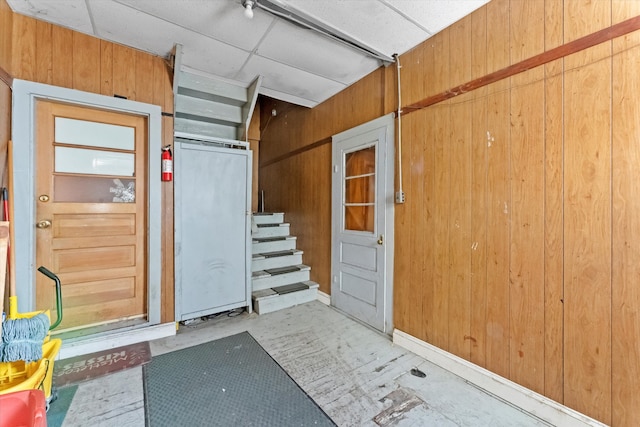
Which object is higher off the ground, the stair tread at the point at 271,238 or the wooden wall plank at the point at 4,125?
the wooden wall plank at the point at 4,125

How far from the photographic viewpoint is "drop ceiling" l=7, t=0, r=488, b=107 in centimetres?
186

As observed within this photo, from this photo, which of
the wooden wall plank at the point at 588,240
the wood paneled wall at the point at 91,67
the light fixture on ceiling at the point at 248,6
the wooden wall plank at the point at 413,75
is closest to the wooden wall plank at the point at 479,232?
the wooden wall plank at the point at 588,240

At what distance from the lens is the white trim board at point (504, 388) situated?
148 cm

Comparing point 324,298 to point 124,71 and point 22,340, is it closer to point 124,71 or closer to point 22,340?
Result: point 22,340

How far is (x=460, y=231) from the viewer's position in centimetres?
201

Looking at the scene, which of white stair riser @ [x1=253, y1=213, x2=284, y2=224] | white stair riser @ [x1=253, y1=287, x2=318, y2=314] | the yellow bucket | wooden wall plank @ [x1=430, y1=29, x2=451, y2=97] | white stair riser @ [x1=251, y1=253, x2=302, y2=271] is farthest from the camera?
white stair riser @ [x1=253, y1=213, x2=284, y2=224]

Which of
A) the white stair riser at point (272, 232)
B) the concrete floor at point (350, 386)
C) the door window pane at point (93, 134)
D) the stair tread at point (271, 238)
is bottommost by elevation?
the concrete floor at point (350, 386)

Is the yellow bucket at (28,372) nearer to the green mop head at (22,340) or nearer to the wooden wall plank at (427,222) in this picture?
the green mop head at (22,340)

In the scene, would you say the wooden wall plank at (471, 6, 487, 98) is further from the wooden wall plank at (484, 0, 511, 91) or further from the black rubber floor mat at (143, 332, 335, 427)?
the black rubber floor mat at (143, 332, 335, 427)

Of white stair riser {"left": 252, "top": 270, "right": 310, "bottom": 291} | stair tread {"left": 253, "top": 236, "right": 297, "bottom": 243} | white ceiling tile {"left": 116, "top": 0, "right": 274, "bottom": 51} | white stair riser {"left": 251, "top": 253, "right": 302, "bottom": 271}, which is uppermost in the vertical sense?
white ceiling tile {"left": 116, "top": 0, "right": 274, "bottom": 51}

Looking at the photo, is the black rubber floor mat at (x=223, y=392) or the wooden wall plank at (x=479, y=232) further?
the wooden wall plank at (x=479, y=232)

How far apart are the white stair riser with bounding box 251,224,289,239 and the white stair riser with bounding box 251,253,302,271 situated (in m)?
0.43

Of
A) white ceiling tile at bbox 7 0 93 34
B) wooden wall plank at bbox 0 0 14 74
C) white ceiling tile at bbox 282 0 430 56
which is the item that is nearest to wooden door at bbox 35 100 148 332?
wooden wall plank at bbox 0 0 14 74

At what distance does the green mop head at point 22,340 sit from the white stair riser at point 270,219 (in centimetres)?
260
